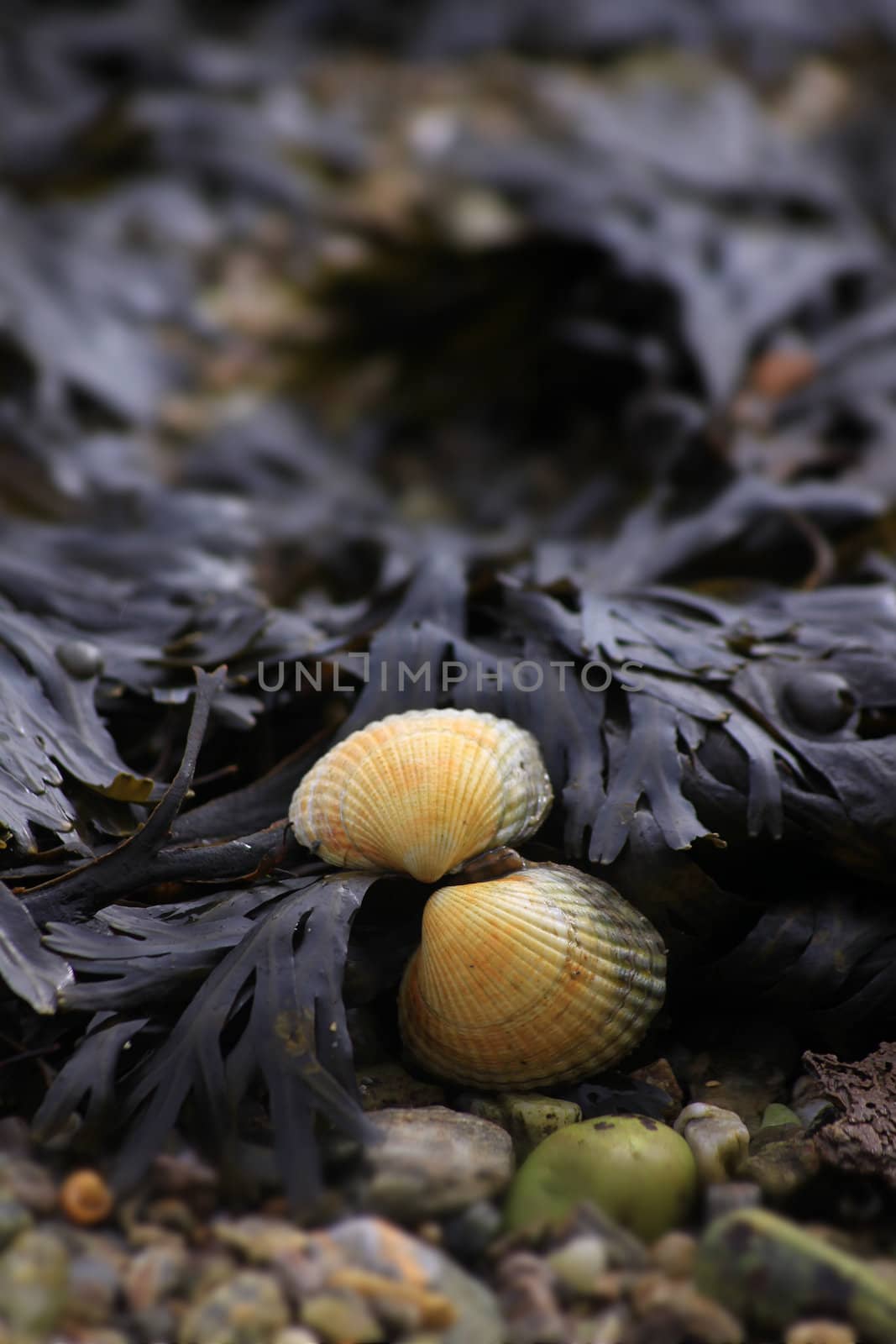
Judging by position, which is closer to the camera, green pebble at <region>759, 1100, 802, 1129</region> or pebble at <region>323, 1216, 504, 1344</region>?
pebble at <region>323, 1216, 504, 1344</region>

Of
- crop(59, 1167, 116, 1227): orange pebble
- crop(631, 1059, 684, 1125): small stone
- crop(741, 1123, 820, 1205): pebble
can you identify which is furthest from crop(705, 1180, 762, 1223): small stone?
crop(59, 1167, 116, 1227): orange pebble

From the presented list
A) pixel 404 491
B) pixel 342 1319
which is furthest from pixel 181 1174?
pixel 404 491

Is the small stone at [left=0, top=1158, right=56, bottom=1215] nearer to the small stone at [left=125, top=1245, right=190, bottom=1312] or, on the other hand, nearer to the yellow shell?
the small stone at [left=125, top=1245, right=190, bottom=1312]

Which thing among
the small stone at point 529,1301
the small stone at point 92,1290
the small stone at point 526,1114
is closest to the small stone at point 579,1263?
the small stone at point 529,1301

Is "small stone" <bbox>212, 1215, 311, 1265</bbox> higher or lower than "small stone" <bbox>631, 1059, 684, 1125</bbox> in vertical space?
lower

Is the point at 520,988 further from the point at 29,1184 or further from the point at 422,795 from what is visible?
the point at 29,1184

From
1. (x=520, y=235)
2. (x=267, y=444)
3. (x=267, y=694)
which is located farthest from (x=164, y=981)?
(x=520, y=235)

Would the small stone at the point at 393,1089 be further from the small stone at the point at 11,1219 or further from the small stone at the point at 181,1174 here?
the small stone at the point at 11,1219

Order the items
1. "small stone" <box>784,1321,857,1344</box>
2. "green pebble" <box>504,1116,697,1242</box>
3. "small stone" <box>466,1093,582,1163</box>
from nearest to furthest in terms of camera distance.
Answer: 1. "small stone" <box>784,1321,857,1344</box>
2. "green pebble" <box>504,1116,697,1242</box>
3. "small stone" <box>466,1093,582,1163</box>
